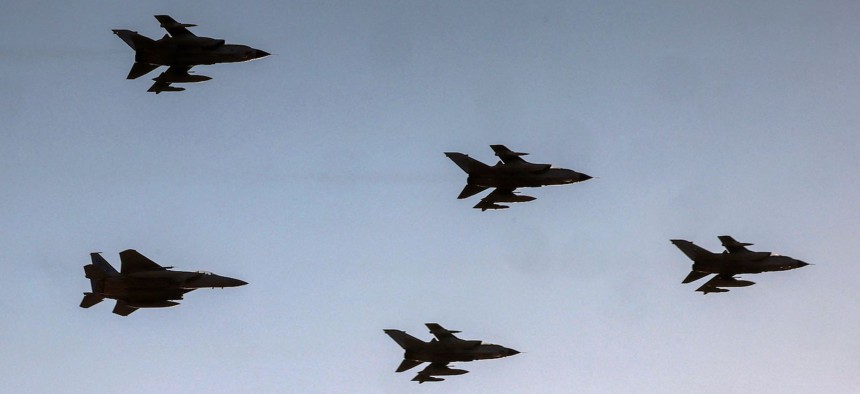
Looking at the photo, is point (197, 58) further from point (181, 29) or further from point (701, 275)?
point (701, 275)

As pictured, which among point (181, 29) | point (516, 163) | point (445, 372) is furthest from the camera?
point (445, 372)

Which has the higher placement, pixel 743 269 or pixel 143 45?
pixel 143 45

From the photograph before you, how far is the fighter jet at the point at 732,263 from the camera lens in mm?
92188

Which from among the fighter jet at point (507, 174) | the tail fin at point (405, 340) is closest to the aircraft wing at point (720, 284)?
the fighter jet at point (507, 174)

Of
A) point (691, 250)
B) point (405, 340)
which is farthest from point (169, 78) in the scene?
point (691, 250)

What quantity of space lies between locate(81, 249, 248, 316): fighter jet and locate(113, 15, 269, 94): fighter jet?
1460cm

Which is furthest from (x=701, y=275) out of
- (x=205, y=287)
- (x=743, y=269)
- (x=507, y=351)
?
(x=205, y=287)

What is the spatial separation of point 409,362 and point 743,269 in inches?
1137

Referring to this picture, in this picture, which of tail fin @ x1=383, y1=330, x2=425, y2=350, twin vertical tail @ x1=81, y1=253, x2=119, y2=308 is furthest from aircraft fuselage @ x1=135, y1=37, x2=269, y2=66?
tail fin @ x1=383, y1=330, x2=425, y2=350

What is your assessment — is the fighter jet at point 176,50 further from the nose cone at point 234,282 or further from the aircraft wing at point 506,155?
the aircraft wing at point 506,155

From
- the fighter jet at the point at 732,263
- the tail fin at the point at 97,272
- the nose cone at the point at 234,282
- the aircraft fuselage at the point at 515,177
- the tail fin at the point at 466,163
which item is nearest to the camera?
the nose cone at the point at 234,282

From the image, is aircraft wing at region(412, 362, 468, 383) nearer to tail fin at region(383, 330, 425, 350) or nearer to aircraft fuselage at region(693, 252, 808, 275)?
tail fin at region(383, 330, 425, 350)

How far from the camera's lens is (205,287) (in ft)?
276

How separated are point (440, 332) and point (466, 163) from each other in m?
15.4
